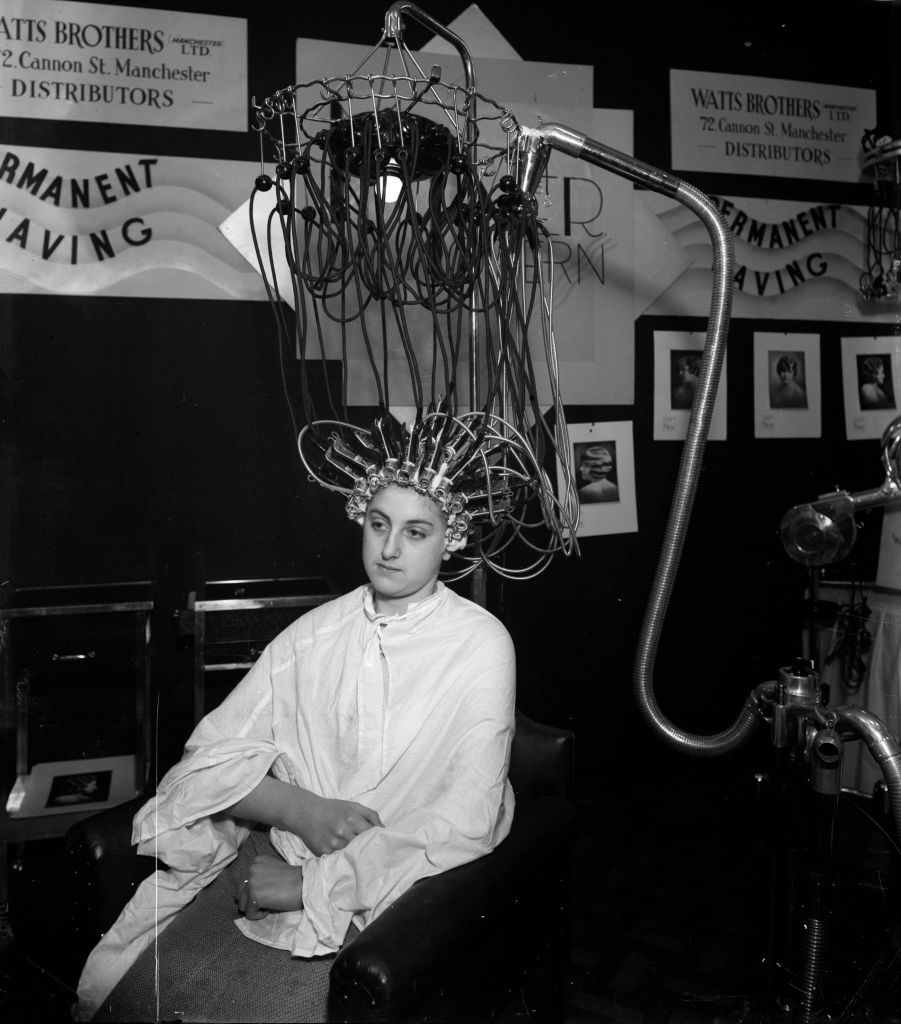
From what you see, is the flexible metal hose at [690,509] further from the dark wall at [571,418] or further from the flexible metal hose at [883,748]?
the flexible metal hose at [883,748]

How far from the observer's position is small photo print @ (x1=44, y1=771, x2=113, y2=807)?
4.34 ft

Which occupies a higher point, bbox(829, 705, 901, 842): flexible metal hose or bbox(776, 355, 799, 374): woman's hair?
bbox(776, 355, 799, 374): woman's hair

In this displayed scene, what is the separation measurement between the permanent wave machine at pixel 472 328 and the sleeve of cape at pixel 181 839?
0.41 m

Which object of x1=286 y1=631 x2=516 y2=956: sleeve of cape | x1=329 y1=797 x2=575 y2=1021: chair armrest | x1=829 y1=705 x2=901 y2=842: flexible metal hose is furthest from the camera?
x1=829 y1=705 x2=901 y2=842: flexible metal hose

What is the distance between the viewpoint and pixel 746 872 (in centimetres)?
138

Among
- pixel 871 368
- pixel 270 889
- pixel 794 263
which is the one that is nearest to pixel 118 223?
pixel 270 889

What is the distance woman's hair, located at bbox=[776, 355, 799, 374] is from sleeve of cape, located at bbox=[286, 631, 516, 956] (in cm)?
70

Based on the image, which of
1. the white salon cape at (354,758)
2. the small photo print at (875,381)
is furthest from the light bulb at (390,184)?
the small photo print at (875,381)

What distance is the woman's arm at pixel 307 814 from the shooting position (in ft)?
3.67

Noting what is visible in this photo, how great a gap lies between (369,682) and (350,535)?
267 mm

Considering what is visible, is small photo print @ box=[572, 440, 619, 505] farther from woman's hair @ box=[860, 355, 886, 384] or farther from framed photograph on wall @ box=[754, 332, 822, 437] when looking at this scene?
woman's hair @ box=[860, 355, 886, 384]

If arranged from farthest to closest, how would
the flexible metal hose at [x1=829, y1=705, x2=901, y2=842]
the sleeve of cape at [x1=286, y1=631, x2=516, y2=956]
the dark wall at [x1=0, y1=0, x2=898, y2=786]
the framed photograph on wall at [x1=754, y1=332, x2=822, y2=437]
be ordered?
the framed photograph on wall at [x1=754, y1=332, x2=822, y2=437]
the dark wall at [x1=0, y1=0, x2=898, y2=786]
the flexible metal hose at [x1=829, y1=705, x2=901, y2=842]
the sleeve of cape at [x1=286, y1=631, x2=516, y2=956]

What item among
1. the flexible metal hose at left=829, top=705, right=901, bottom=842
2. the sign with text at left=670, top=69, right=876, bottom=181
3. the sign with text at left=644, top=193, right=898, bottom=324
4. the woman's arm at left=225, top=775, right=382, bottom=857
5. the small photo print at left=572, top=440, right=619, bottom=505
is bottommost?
the woman's arm at left=225, top=775, right=382, bottom=857

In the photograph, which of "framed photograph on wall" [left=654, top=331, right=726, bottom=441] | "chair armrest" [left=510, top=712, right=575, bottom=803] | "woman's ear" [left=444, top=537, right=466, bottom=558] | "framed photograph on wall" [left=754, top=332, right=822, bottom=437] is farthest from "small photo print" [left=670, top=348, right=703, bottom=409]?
"chair armrest" [left=510, top=712, right=575, bottom=803]
